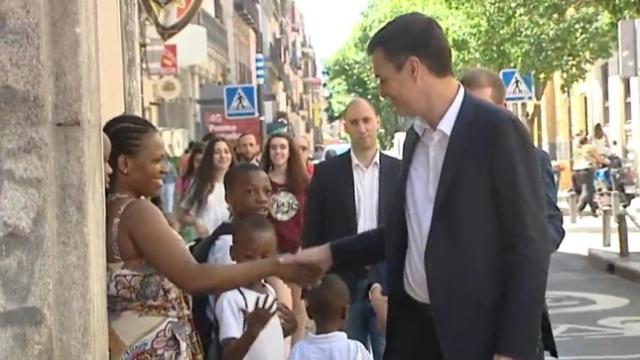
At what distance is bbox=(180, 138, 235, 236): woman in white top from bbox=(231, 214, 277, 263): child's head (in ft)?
13.5

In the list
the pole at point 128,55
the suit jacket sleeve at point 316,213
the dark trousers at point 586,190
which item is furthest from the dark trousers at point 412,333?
the dark trousers at point 586,190

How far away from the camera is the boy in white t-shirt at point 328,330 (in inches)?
253

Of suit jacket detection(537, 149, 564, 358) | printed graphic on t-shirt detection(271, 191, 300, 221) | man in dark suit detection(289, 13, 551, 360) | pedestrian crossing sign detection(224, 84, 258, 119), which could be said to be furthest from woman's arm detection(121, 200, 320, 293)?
pedestrian crossing sign detection(224, 84, 258, 119)

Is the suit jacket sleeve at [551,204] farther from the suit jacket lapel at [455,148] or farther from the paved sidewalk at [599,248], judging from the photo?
the paved sidewalk at [599,248]

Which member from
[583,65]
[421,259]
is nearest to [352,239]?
[421,259]

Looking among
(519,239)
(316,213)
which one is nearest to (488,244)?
(519,239)

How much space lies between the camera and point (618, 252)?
20.2 meters

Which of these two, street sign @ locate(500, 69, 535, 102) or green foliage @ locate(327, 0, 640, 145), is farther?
green foliage @ locate(327, 0, 640, 145)

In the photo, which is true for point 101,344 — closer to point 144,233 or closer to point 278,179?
point 144,233

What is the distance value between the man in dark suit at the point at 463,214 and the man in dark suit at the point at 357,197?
3184mm

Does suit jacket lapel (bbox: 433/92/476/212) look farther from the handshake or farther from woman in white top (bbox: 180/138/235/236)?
woman in white top (bbox: 180/138/235/236)

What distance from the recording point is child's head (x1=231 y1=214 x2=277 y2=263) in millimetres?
6031

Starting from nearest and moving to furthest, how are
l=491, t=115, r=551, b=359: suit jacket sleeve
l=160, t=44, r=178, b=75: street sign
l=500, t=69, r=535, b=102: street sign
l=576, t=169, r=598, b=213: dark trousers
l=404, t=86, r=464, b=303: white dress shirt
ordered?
l=491, t=115, r=551, b=359: suit jacket sleeve, l=404, t=86, r=464, b=303: white dress shirt, l=160, t=44, r=178, b=75: street sign, l=500, t=69, r=535, b=102: street sign, l=576, t=169, r=598, b=213: dark trousers

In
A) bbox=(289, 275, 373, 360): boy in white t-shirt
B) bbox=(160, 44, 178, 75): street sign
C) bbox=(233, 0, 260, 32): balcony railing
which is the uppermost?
bbox=(233, 0, 260, 32): balcony railing
